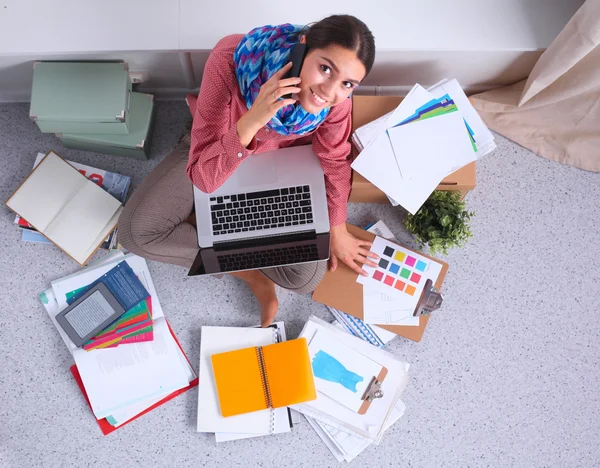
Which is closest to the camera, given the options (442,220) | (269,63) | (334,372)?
(269,63)

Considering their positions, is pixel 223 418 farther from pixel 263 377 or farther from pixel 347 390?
pixel 347 390

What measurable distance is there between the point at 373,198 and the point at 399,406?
0.60m

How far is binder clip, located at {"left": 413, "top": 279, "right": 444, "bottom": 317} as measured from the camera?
4.92 ft

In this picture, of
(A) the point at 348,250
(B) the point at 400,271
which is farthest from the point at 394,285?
(A) the point at 348,250

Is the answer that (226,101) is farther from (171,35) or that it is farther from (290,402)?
(290,402)

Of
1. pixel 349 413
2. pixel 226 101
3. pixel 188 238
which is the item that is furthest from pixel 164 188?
pixel 349 413

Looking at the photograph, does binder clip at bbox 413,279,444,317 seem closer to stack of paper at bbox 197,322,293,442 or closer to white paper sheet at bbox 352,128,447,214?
white paper sheet at bbox 352,128,447,214

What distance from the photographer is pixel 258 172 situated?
125 centimetres

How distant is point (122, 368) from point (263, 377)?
40cm

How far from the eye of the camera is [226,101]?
107cm

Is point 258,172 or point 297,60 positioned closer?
point 297,60

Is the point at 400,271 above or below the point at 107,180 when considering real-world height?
below

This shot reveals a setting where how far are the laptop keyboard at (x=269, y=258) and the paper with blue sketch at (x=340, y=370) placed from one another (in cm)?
30

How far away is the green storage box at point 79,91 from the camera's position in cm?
131
